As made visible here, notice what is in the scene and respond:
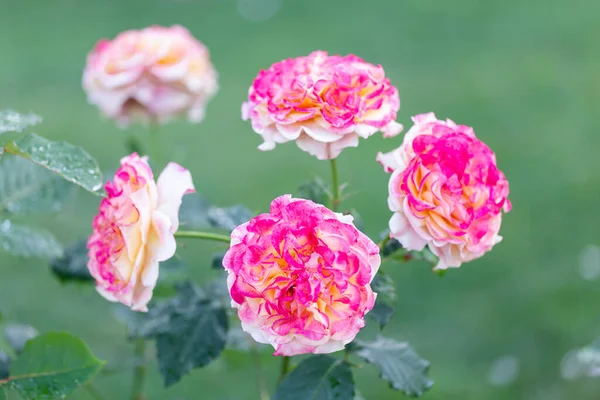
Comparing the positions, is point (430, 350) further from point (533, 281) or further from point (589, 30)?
point (589, 30)

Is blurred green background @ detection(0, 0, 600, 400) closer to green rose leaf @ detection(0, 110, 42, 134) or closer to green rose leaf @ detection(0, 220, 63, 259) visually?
green rose leaf @ detection(0, 220, 63, 259)

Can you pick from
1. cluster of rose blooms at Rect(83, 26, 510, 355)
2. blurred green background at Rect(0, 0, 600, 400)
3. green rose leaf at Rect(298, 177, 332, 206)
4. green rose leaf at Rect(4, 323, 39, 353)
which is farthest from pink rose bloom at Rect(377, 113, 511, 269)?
green rose leaf at Rect(4, 323, 39, 353)

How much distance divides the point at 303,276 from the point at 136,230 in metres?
0.21

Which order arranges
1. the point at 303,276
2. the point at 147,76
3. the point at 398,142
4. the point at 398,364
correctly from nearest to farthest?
the point at 303,276 → the point at 398,364 → the point at 147,76 → the point at 398,142

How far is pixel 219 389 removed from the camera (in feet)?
7.23

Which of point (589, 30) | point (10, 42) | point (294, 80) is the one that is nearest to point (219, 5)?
point (10, 42)

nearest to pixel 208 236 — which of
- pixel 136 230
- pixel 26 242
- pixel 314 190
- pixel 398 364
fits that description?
pixel 136 230

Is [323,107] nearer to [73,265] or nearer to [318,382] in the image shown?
[318,382]

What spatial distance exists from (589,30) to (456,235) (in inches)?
155

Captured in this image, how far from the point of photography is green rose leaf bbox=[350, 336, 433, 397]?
3.16 ft

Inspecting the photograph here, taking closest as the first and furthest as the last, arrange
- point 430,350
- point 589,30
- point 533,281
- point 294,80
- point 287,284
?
1. point 287,284
2. point 294,80
3. point 430,350
4. point 533,281
5. point 589,30

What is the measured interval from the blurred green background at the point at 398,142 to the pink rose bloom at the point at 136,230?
43 cm

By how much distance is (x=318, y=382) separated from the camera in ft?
3.10

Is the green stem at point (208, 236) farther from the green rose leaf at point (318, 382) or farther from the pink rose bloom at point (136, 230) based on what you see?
the green rose leaf at point (318, 382)
